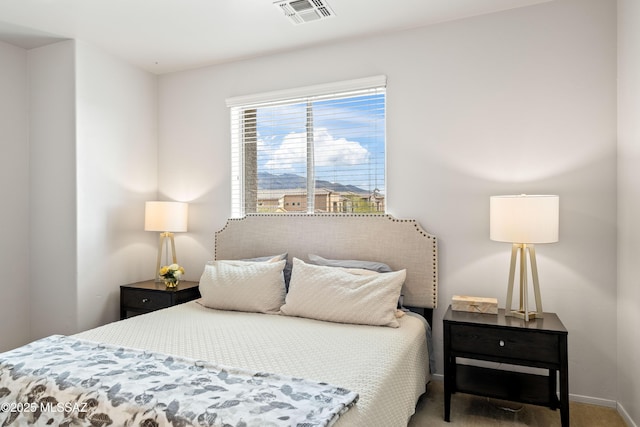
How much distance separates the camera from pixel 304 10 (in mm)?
2695

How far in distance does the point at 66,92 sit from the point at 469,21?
310 centimetres

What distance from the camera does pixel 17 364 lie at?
1746 mm

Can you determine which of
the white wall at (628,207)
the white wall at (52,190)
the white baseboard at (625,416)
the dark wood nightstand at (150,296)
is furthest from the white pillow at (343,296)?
the white wall at (52,190)

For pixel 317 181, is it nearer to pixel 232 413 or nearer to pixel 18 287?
pixel 232 413

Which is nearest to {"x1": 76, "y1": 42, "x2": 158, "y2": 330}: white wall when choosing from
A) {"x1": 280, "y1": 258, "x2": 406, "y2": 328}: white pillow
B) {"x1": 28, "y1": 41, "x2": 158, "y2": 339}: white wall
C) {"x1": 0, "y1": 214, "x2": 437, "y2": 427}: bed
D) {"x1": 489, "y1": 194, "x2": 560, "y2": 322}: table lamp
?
{"x1": 28, "y1": 41, "x2": 158, "y2": 339}: white wall

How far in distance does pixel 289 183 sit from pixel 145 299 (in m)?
1.53

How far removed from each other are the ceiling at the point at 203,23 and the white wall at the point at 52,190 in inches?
10.1

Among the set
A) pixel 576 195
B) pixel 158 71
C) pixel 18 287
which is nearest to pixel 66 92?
pixel 158 71

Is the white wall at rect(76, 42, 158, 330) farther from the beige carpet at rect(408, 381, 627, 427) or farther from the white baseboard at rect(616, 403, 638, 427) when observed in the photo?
the white baseboard at rect(616, 403, 638, 427)

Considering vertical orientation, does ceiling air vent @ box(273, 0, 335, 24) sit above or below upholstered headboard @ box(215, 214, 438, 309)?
above

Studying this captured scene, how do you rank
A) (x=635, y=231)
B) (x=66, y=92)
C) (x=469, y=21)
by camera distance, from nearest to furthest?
(x=635, y=231) < (x=469, y=21) < (x=66, y=92)

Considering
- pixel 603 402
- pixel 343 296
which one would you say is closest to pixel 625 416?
pixel 603 402

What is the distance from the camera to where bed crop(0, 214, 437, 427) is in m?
1.41

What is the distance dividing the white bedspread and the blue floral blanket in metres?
0.13
